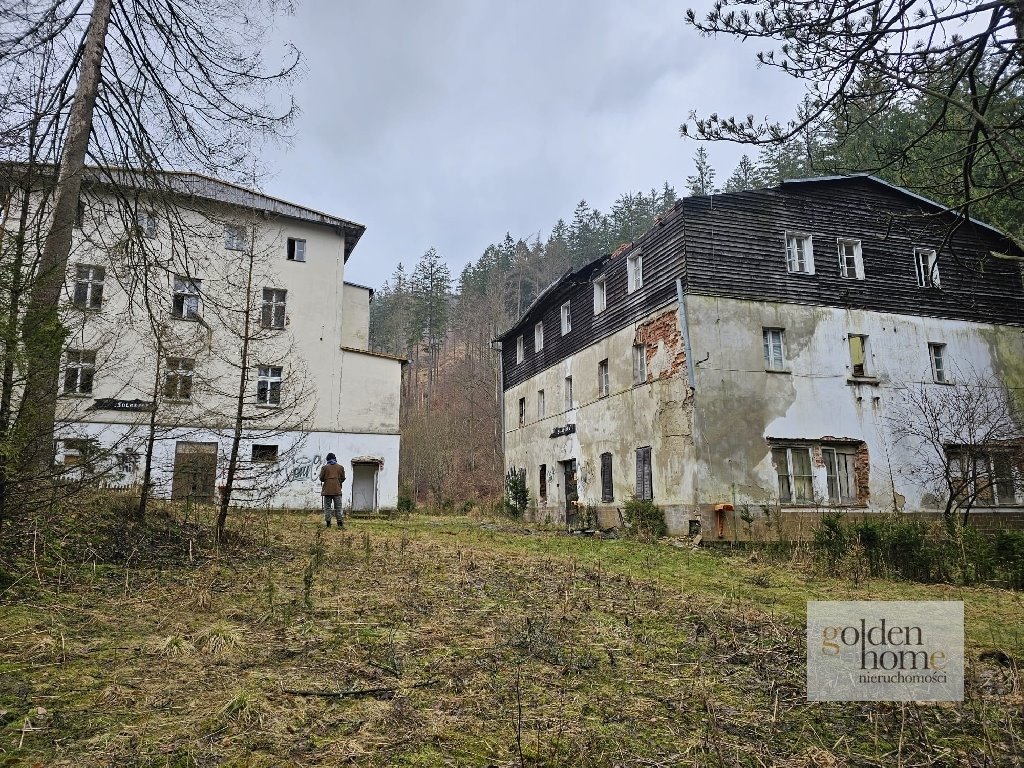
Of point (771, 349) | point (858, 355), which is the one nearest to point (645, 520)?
point (771, 349)

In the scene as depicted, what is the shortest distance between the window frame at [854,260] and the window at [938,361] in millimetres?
3199

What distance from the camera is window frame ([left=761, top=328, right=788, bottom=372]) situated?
17.2 meters

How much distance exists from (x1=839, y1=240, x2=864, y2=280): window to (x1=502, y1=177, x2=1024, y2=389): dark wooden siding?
17cm

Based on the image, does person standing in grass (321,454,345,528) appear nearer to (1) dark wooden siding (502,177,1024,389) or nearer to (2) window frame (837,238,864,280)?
(1) dark wooden siding (502,177,1024,389)

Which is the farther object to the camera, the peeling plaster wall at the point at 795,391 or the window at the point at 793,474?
the window at the point at 793,474

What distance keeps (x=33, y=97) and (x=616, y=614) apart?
8.63 m

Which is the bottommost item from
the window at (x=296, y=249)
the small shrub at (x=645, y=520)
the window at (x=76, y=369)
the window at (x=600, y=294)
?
the small shrub at (x=645, y=520)

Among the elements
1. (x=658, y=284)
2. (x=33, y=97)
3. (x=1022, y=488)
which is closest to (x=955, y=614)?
(x=33, y=97)

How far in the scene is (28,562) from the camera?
573 cm

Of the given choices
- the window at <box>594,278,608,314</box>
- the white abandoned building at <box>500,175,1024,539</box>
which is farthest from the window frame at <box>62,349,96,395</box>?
the window at <box>594,278,608,314</box>

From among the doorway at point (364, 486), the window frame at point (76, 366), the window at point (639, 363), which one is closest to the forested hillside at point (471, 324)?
the doorway at point (364, 486)

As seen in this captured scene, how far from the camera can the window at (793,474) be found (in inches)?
641

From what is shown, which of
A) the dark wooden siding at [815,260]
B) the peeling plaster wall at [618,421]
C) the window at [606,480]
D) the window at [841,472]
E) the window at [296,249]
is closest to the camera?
the peeling plaster wall at [618,421]

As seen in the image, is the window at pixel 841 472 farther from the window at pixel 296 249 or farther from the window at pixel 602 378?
the window at pixel 296 249
